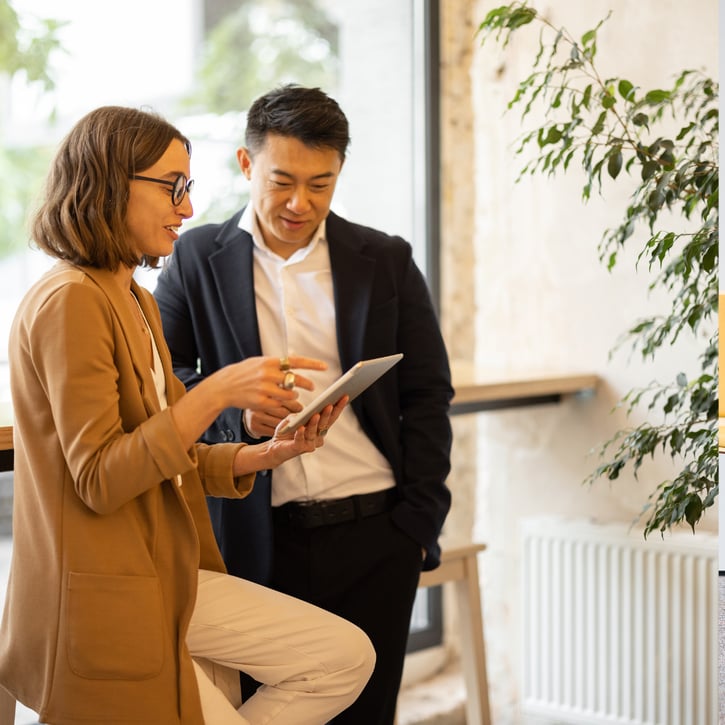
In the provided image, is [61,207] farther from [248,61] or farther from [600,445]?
[600,445]

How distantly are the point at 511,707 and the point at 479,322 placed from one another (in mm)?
1289

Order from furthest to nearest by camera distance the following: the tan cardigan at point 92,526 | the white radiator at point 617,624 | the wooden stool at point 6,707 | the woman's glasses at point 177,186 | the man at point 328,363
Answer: the white radiator at point 617,624
the man at point 328,363
the wooden stool at point 6,707
the woman's glasses at point 177,186
the tan cardigan at point 92,526

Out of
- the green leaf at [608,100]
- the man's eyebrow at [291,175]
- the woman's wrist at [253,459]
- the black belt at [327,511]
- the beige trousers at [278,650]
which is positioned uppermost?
the green leaf at [608,100]

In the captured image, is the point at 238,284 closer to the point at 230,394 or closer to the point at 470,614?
the point at 230,394

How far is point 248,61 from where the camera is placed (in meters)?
3.31

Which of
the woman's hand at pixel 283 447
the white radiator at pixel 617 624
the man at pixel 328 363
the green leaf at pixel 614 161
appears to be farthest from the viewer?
the white radiator at pixel 617 624

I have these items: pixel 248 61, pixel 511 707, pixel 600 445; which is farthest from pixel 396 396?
pixel 511 707

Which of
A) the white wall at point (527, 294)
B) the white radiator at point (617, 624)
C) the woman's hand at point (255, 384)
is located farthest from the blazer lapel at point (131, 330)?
the white radiator at point (617, 624)

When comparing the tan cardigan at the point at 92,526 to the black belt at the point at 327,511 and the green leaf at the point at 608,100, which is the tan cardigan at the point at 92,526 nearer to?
the black belt at the point at 327,511

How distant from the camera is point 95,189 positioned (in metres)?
1.67

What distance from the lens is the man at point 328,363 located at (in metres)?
2.19

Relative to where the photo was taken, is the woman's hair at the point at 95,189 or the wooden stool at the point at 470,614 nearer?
the woman's hair at the point at 95,189

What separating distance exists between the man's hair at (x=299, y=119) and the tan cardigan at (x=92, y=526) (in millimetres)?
591

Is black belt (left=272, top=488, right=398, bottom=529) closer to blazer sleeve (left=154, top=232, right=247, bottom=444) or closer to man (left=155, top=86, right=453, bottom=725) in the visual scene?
man (left=155, top=86, right=453, bottom=725)
